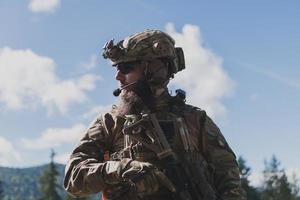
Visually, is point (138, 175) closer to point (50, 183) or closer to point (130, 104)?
point (130, 104)

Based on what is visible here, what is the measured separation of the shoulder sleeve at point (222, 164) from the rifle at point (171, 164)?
0.27 m

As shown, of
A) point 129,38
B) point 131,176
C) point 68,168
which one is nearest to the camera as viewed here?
point 131,176

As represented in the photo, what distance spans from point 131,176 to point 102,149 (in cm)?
57

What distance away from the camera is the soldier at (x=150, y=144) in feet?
15.4

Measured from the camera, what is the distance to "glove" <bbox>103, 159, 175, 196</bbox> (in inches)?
179

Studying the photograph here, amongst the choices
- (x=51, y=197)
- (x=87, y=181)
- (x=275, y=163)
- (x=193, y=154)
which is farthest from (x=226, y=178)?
(x=275, y=163)

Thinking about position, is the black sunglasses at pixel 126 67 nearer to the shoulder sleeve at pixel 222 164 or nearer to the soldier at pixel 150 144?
the soldier at pixel 150 144

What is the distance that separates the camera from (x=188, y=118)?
16.9 feet

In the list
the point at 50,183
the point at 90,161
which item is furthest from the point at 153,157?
the point at 50,183

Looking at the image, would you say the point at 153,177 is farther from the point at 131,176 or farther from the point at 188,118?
the point at 188,118

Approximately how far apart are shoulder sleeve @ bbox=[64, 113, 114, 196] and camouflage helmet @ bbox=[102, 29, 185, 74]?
490 millimetres

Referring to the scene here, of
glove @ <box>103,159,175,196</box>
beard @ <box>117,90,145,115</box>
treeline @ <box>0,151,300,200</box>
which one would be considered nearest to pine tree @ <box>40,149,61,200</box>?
treeline @ <box>0,151,300,200</box>

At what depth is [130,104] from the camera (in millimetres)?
5020

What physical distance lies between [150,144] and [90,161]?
0.46 metres
